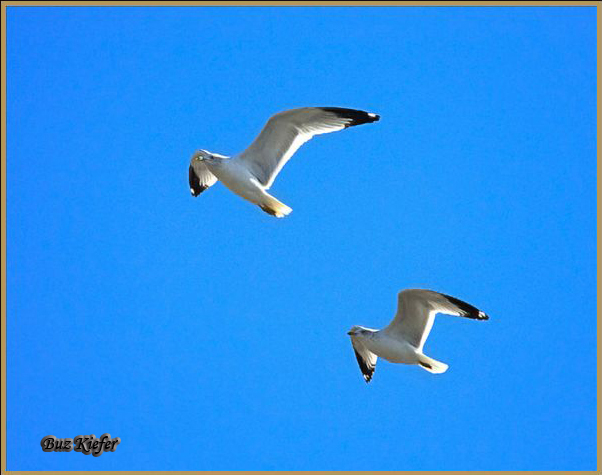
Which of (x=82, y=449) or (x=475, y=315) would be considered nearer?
(x=475, y=315)

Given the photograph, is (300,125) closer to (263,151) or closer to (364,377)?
(263,151)

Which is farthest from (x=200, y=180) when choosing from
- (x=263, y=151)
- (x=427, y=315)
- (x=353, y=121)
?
(x=427, y=315)

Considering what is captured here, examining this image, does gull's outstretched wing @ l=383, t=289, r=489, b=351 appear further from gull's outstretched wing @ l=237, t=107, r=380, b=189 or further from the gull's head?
the gull's head

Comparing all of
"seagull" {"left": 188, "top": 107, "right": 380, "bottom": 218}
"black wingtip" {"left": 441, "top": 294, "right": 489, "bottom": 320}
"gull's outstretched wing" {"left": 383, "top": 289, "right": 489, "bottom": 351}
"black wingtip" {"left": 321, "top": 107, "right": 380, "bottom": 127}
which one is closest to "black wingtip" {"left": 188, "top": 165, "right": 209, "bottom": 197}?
"seagull" {"left": 188, "top": 107, "right": 380, "bottom": 218}

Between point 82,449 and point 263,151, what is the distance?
467 cm

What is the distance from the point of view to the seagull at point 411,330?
37.7 ft

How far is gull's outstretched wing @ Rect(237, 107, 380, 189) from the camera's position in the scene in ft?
34.8

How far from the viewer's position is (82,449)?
39.2ft

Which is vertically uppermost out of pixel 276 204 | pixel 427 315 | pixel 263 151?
pixel 263 151

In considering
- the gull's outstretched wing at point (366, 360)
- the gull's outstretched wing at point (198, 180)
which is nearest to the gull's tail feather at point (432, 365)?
the gull's outstretched wing at point (366, 360)

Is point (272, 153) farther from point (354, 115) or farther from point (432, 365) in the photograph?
point (432, 365)

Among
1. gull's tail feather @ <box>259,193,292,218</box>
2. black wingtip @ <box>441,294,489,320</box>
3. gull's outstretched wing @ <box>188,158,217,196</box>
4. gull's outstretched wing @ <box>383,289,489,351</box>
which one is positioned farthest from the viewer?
gull's outstretched wing @ <box>188,158,217,196</box>

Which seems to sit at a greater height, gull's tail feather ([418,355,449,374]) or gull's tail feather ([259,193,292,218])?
gull's tail feather ([259,193,292,218])

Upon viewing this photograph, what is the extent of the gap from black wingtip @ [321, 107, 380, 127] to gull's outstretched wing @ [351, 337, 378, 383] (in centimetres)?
351
